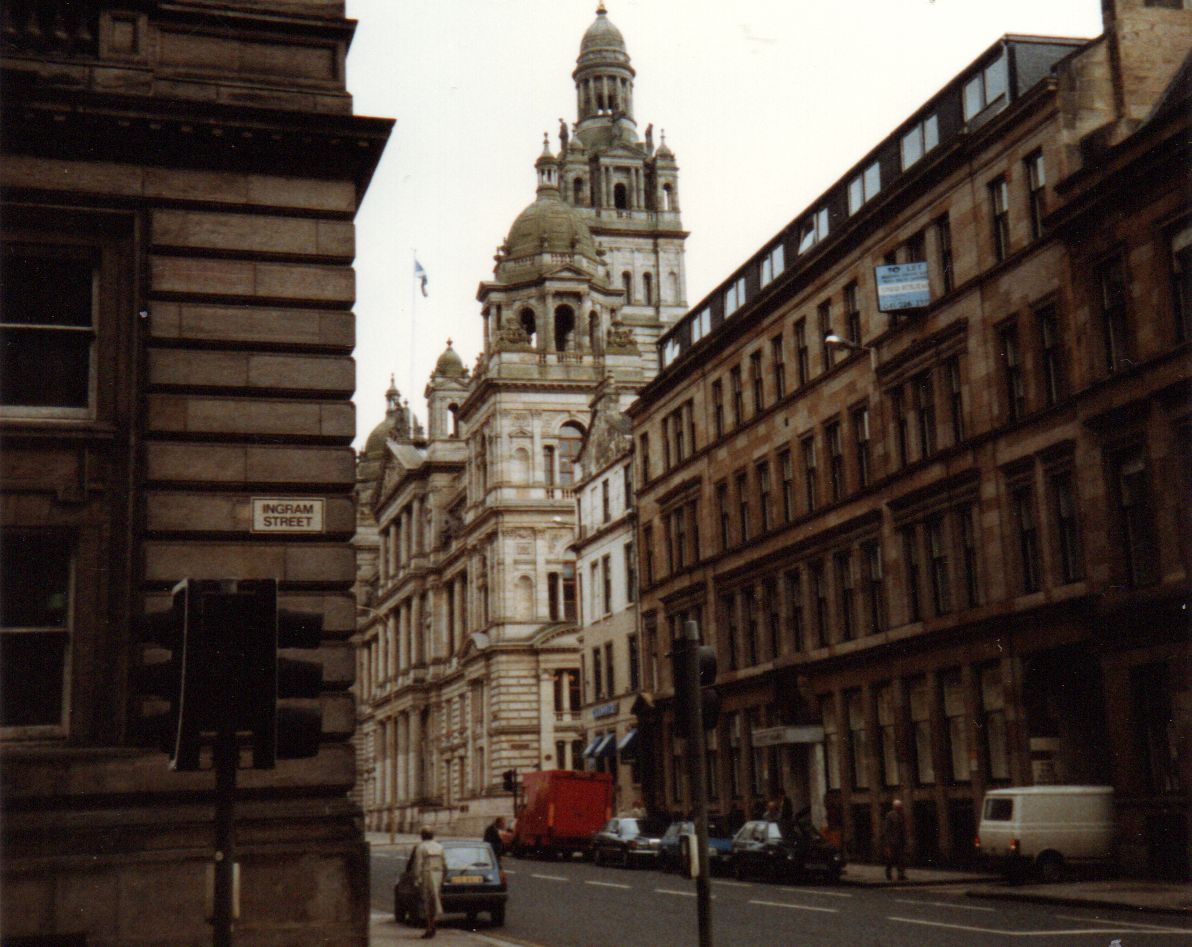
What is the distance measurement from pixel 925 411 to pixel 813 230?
966cm

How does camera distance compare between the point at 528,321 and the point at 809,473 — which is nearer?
the point at 809,473

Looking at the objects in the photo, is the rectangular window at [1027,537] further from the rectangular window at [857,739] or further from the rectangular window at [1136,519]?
the rectangular window at [857,739]

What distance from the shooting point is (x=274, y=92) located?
1830cm

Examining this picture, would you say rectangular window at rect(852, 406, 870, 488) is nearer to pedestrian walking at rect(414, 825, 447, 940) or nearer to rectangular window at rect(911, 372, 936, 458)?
rectangular window at rect(911, 372, 936, 458)

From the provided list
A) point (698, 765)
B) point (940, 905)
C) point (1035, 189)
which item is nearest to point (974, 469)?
point (1035, 189)

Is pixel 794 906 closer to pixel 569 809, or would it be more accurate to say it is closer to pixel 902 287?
pixel 902 287

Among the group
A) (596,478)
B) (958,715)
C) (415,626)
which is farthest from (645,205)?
(958,715)

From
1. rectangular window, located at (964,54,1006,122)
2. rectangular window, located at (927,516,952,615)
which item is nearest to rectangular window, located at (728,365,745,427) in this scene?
rectangular window, located at (927,516,952,615)

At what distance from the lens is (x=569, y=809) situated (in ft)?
188

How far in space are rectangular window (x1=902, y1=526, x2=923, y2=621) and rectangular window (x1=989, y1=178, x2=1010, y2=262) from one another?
8.08 metres

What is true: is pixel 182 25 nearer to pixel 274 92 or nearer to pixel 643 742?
pixel 274 92

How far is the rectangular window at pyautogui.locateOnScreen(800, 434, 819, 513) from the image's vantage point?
4981cm

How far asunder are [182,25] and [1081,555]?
78.6ft

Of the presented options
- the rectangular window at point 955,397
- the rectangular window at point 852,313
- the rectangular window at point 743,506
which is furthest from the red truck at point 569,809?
the rectangular window at point 955,397
